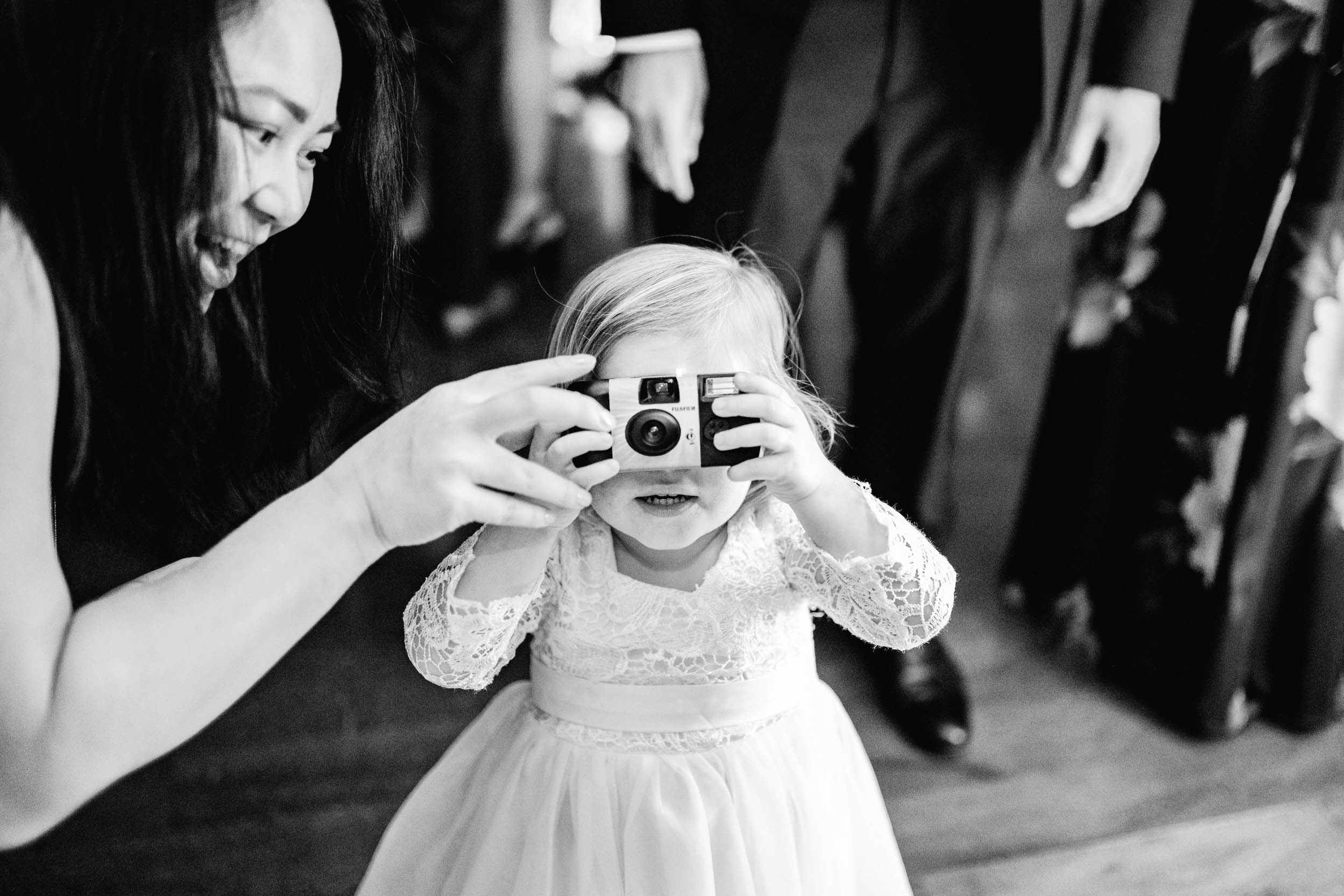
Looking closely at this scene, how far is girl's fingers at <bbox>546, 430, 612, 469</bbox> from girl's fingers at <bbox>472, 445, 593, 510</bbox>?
8cm

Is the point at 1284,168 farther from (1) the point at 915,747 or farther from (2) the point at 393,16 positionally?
(2) the point at 393,16

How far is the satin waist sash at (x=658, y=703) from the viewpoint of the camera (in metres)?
0.91

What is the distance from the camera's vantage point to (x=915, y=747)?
1.48 m

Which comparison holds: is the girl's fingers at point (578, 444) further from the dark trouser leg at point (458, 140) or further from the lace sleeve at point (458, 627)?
the dark trouser leg at point (458, 140)

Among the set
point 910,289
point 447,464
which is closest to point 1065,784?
point 910,289

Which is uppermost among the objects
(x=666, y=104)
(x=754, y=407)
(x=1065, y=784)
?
(x=666, y=104)

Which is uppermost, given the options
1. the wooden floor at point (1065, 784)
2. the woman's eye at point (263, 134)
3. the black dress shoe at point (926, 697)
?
the woman's eye at point (263, 134)

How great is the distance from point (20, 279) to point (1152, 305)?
1.43 m

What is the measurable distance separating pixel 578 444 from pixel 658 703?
27 centimetres

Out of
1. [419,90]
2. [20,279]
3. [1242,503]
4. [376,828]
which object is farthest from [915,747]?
[20,279]

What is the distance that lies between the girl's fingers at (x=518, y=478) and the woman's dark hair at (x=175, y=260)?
0.88 feet

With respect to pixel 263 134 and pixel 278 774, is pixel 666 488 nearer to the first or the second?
pixel 263 134

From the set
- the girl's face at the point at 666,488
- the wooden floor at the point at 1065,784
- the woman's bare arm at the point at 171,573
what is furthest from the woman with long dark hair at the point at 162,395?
the wooden floor at the point at 1065,784

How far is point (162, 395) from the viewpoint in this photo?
812mm
